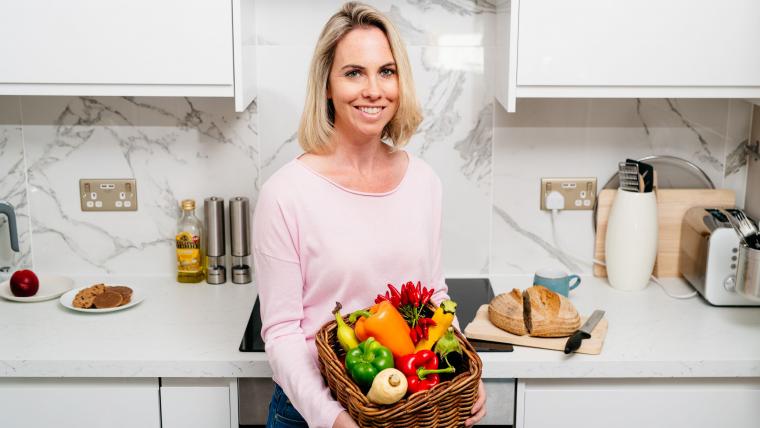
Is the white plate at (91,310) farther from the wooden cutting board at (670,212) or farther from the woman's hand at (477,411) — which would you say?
the wooden cutting board at (670,212)

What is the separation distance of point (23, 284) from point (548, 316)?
1.39 m

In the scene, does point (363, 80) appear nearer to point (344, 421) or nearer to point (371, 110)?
point (371, 110)

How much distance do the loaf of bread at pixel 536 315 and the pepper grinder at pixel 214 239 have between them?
0.81 m

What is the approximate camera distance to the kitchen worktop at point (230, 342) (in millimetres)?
1996

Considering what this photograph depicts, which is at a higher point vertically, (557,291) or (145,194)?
(145,194)

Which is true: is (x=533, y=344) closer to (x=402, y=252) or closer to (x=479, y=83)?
(x=402, y=252)

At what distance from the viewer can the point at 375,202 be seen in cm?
180

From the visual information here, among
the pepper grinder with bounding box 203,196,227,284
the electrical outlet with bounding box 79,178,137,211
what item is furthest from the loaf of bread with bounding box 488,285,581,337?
the electrical outlet with bounding box 79,178,137,211

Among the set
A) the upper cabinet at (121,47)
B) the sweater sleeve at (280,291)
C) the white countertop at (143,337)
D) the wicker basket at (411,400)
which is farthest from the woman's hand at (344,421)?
the upper cabinet at (121,47)

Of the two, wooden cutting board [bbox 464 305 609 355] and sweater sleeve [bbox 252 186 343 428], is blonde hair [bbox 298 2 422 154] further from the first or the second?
wooden cutting board [bbox 464 305 609 355]

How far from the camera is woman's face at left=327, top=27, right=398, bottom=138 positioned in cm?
172

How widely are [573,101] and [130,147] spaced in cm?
127

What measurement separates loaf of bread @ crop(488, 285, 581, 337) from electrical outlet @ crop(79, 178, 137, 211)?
3.62 feet

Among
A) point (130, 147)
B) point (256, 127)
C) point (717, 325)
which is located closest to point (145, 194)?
point (130, 147)
